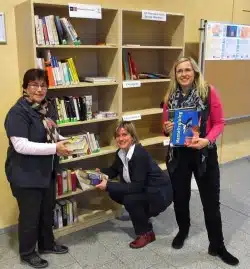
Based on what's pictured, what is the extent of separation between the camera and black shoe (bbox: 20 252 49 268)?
2.23 m

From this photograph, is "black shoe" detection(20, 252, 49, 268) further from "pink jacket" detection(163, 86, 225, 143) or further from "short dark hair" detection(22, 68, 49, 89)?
"pink jacket" detection(163, 86, 225, 143)

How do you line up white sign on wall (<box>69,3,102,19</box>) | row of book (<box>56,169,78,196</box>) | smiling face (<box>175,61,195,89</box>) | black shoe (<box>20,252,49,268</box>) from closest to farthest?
smiling face (<box>175,61,195,89</box>) → black shoe (<box>20,252,49,268</box>) → white sign on wall (<box>69,3,102,19</box>) → row of book (<box>56,169,78,196</box>)

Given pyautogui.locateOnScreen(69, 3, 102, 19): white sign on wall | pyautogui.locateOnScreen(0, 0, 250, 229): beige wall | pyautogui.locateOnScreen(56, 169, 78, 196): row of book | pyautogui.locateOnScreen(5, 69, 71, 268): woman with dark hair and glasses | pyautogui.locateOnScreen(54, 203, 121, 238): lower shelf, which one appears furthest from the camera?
pyautogui.locateOnScreen(54, 203, 121, 238): lower shelf

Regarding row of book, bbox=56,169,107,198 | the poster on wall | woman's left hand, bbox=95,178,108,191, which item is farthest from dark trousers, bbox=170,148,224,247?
the poster on wall

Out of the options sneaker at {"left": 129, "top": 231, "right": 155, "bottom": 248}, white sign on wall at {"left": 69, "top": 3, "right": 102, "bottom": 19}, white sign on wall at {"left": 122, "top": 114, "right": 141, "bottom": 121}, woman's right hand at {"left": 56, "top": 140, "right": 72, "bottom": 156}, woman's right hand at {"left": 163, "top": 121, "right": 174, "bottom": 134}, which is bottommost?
sneaker at {"left": 129, "top": 231, "right": 155, "bottom": 248}

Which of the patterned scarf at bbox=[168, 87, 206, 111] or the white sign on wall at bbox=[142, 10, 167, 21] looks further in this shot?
the white sign on wall at bbox=[142, 10, 167, 21]

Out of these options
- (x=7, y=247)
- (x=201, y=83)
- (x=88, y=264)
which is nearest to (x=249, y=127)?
(x=201, y=83)

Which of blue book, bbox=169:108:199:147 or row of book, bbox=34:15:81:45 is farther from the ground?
row of book, bbox=34:15:81:45

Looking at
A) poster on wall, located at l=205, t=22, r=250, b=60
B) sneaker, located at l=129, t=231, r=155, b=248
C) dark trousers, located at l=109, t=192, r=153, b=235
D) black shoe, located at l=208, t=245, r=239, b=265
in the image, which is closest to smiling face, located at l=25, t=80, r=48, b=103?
dark trousers, located at l=109, t=192, r=153, b=235

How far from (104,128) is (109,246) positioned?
1.03 meters

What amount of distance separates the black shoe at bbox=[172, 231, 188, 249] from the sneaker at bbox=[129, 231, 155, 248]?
0.63 feet

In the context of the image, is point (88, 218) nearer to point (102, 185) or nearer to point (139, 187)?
point (102, 185)

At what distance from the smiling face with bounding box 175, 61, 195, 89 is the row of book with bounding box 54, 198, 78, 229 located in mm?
1382

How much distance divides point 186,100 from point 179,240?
112cm
